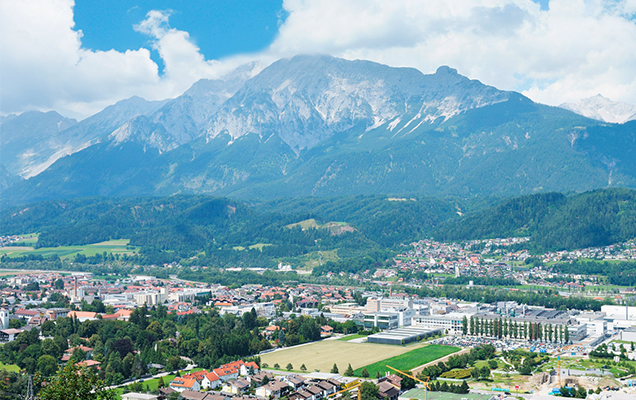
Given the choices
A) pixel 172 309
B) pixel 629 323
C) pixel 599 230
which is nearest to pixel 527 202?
pixel 599 230

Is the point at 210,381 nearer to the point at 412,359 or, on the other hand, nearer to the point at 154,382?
the point at 154,382

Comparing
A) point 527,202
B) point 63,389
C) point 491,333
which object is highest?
point 527,202

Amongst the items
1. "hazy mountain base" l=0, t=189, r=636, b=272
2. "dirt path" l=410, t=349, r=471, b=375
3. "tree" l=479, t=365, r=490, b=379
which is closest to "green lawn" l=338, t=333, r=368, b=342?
"dirt path" l=410, t=349, r=471, b=375

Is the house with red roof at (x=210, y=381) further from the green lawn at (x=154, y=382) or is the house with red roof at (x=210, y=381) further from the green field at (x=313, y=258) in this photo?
the green field at (x=313, y=258)

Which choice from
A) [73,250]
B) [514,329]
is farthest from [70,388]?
[73,250]

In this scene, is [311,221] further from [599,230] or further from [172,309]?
[172,309]

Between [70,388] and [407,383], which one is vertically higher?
[70,388]
